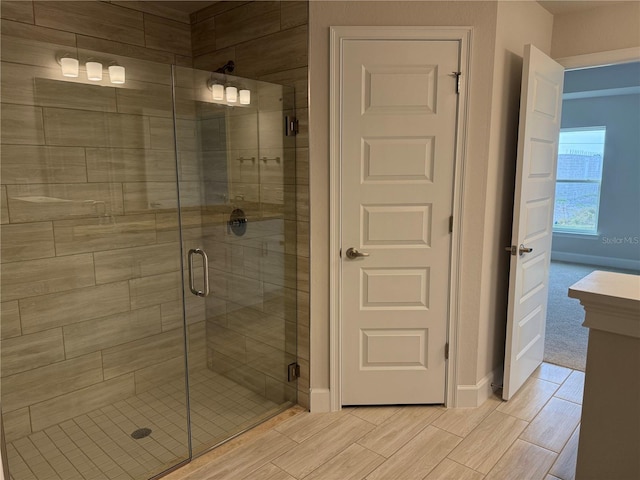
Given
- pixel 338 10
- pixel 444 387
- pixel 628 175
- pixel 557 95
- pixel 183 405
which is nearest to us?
pixel 338 10

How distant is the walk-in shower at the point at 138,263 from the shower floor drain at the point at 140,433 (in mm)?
11

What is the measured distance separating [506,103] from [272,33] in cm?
141

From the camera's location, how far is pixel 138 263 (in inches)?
102

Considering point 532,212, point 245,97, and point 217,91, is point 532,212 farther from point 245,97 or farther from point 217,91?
point 217,91

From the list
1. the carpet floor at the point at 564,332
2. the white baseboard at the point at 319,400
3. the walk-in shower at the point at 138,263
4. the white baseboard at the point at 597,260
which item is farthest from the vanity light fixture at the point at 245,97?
the white baseboard at the point at 597,260

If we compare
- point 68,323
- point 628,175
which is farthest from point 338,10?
→ point 628,175

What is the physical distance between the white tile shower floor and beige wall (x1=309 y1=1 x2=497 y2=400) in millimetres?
540

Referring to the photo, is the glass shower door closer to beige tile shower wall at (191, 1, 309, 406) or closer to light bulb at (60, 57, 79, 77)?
light bulb at (60, 57, 79, 77)

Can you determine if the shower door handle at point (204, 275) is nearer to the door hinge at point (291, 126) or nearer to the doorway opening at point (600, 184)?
the door hinge at point (291, 126)

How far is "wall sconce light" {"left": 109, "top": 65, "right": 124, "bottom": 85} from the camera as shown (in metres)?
2.27

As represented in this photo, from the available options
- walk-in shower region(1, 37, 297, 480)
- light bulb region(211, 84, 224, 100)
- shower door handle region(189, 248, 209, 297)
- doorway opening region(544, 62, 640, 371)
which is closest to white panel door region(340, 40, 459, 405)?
walk-in shower region(1, 37, 297, 480)

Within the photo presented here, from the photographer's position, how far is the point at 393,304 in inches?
103

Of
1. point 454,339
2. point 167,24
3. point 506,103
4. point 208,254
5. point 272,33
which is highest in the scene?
point 167,24

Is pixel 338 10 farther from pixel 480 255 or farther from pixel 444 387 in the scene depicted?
pixel 444 387
